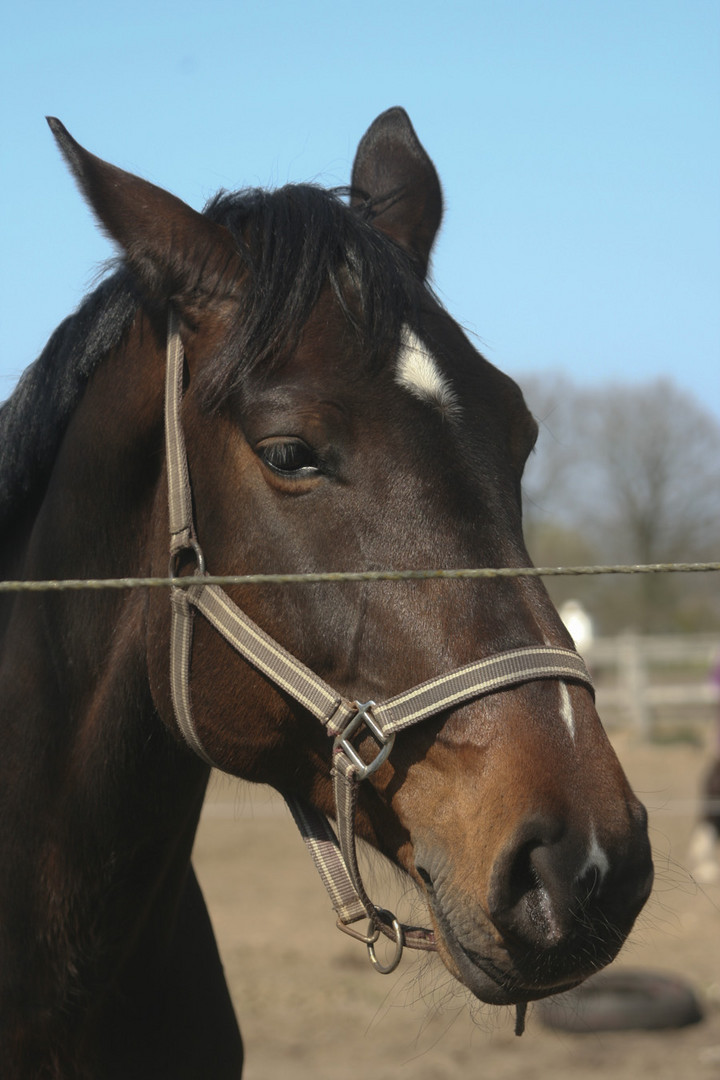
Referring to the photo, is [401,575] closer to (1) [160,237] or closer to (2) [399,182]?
(1) [160,237]

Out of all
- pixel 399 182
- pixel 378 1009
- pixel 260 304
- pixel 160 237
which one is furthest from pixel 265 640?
pixel 378 1009

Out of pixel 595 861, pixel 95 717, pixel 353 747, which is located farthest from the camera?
pixel 95 717

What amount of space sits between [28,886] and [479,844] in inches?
43.7

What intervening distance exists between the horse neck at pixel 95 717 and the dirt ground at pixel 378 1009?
124 centimetres

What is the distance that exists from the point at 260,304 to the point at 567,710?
0.98 metres

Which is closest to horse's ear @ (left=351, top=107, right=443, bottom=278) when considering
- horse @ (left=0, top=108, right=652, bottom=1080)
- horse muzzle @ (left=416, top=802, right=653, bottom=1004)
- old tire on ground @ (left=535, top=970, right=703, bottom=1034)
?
horse @ (left=0, top=108, right=652, bottom=1080)

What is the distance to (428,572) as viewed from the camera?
176cm

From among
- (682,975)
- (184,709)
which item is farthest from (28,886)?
(682,975)

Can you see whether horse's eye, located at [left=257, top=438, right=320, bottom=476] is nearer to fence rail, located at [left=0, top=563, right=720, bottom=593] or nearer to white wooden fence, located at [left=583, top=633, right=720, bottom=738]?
fence rail, located at [left=0, top=563, right=720, bottom=593]

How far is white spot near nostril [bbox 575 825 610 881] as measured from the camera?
1597 millimetres

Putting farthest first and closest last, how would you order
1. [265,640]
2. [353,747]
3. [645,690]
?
[645,690]
[265,640]
[353,747]

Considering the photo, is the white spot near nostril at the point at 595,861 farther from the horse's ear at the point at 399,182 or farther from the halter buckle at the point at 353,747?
the horse's ear at the point at 399,182

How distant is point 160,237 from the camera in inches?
85.3

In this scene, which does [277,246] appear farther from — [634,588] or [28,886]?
[634,588]
